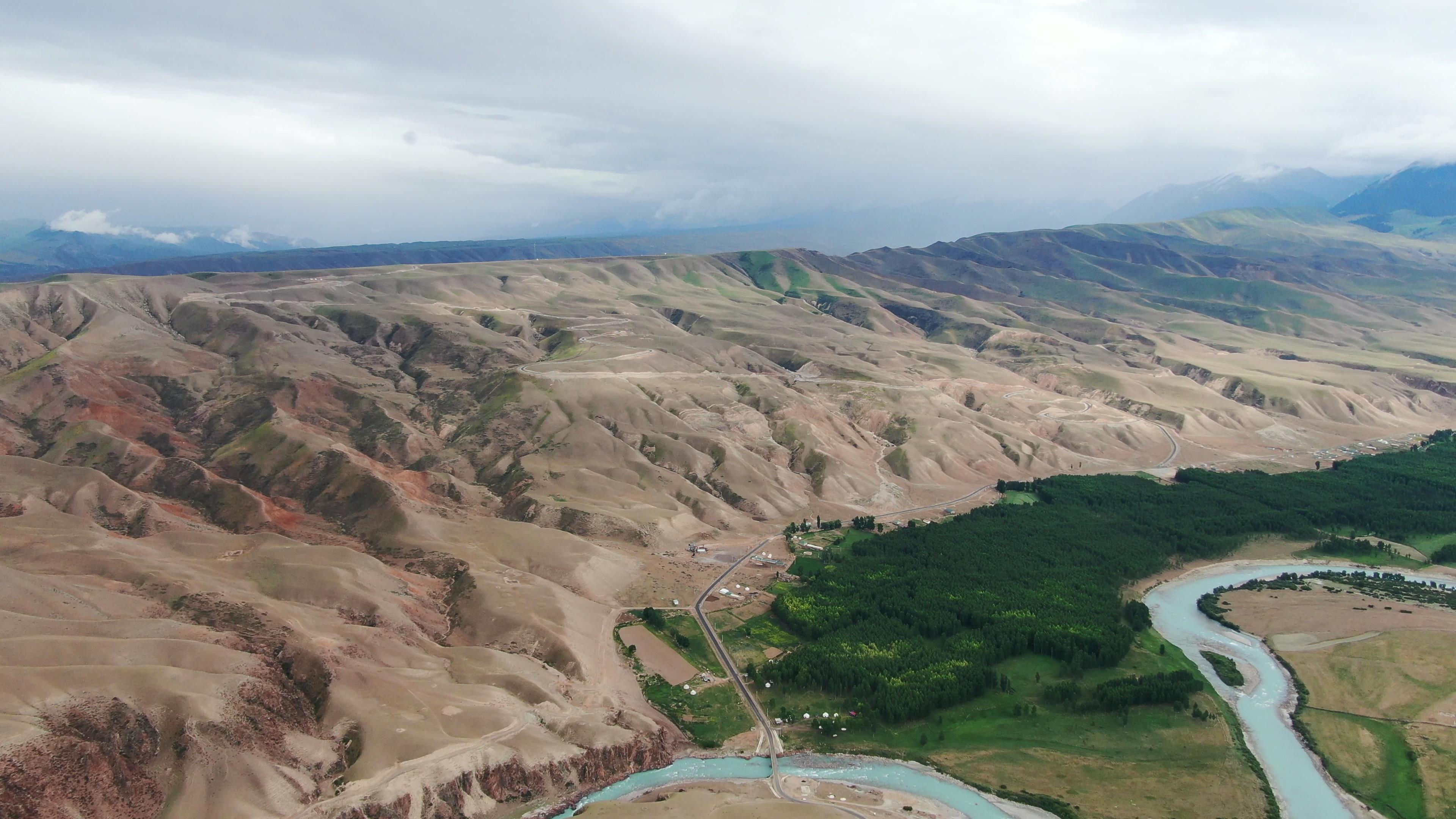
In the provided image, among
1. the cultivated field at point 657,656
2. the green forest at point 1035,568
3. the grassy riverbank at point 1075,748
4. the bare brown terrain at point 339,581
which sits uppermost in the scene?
the bare brown terrain at point 339,581

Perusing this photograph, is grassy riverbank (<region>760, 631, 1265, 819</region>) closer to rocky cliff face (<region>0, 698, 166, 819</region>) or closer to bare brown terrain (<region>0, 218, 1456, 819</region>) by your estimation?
bare brown terrain (<region>0, 218, 1456, 819</region>)

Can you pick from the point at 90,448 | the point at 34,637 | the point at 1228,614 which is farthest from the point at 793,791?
the point at 90,448

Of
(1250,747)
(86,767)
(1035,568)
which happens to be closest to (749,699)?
(1250,747)

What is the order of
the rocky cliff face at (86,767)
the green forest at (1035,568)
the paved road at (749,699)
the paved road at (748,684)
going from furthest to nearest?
the green forest at (1035,568)
the paved road at (748,684)
the paved road at (749,699)
the rocky cliff face at (86,767)

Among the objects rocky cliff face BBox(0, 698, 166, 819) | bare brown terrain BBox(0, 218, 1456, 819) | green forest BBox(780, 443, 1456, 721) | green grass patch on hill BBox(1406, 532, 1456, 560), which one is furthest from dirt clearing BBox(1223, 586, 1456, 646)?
rocky cliff face BBox(0, 698, 166, 819)

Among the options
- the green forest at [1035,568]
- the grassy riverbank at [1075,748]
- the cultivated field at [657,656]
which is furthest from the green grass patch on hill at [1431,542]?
the cultivated field at [657,656]

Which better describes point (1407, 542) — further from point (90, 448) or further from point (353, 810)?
point (90, 448)

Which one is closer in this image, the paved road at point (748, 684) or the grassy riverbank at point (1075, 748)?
the grassy riverbank at point (1075, 748)

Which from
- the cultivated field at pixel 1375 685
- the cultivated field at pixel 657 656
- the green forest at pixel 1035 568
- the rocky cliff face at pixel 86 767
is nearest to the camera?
the rocky cliff face at pixel 86 767

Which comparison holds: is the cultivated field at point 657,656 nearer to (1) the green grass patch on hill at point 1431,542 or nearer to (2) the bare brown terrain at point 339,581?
(2) the bare brown terrain at point 339,581
